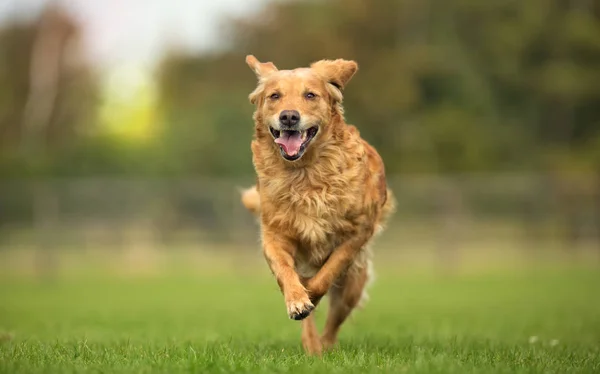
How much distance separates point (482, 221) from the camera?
26.5 meters

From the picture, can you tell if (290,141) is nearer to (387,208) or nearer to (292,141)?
(292,141)

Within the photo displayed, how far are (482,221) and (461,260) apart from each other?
145 centimetres

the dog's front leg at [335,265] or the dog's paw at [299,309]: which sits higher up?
the dog's front leg at [335,265]

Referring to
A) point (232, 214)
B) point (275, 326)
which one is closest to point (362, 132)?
point (232, 214)

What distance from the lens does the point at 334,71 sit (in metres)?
7.46

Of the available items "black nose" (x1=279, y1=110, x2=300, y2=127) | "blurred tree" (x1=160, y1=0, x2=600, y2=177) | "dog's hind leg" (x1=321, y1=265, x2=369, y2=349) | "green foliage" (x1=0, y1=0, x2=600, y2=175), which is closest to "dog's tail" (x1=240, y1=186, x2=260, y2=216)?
"dog's hind leg" (x1=321, y1=265, x2=369, y2=349)

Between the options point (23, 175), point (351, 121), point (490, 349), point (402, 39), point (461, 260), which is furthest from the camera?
point (402, 39)

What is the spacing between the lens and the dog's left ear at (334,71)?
24.3 ft

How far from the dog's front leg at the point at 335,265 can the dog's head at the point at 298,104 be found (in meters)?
0.81

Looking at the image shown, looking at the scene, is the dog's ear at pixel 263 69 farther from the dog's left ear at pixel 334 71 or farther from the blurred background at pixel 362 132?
the blurred background at pixel 362 132

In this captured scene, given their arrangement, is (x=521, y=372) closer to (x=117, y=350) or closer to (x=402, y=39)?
(x=117, y=350)

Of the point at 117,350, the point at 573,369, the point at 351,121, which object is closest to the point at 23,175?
the point at 351,121

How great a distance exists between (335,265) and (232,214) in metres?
19.0

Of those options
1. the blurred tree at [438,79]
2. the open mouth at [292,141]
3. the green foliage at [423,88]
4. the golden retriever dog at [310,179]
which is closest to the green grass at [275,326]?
the golden retriever dog at [310,179]
